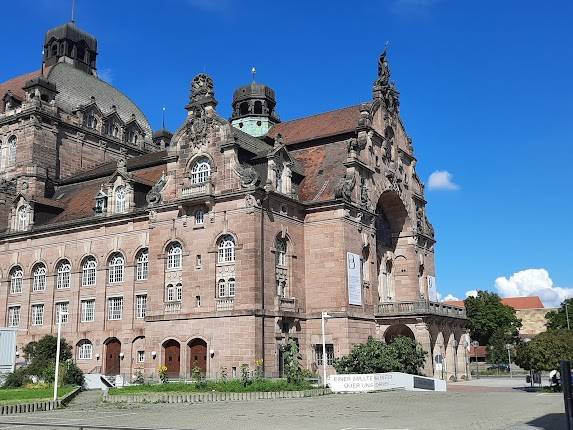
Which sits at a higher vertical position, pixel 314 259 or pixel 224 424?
pixel 314 259

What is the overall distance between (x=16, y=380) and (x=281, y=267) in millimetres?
20236

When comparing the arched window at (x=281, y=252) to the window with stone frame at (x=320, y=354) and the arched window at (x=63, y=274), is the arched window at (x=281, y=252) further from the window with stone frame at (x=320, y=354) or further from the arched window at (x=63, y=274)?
the arched window at (x=63, y=274)

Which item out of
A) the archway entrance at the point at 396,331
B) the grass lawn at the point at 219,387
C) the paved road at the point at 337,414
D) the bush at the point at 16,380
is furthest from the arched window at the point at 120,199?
the archway entrance at the point at 396,331

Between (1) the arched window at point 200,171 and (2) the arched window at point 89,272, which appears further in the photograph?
(2) the arched window at point 89,272

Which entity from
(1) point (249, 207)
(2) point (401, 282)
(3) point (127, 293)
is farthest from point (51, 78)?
(2) point (401, 282)

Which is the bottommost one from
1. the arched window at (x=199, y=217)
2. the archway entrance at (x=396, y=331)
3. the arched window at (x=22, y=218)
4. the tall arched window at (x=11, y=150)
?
Answer: the archway entrance at (x=396, y=331)

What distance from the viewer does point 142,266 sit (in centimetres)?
5453

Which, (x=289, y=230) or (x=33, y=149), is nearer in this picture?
(x=289, y=230)

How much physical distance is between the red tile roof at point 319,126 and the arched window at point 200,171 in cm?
1236

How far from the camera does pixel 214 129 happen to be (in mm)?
50406

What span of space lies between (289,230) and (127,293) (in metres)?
15.0

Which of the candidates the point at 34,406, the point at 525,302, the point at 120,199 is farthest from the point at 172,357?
the point at 525,302

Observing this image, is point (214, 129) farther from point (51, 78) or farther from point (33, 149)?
point (51, 78)

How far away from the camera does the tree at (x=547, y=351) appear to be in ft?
139
